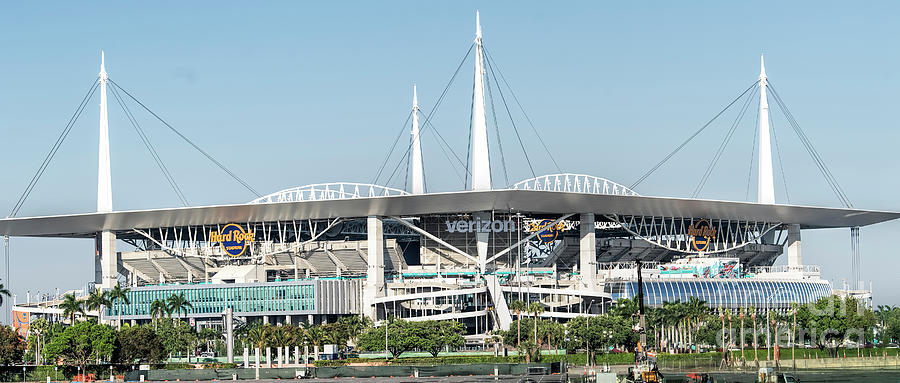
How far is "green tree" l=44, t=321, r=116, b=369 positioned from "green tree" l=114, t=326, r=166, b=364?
3.44m

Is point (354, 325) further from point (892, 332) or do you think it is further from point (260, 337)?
point (892, 332)

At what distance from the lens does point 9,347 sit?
469 ft

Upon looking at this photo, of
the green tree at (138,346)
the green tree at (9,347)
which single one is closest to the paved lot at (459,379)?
the green tree at (138,346)

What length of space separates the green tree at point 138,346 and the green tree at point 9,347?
11.7 metres

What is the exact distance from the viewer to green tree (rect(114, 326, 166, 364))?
144 metres

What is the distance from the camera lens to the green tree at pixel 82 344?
446 feet

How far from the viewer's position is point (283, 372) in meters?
134

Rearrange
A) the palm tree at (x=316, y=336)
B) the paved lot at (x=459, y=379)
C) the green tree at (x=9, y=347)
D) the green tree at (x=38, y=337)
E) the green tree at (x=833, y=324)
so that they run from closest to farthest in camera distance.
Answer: the paved lot at (x=459, y=379), the green tree at (x=9, y=347), the green tree at (x=833, y=324), the palm tree at (x=316, y=336), the green tree at (x=38, y=337)

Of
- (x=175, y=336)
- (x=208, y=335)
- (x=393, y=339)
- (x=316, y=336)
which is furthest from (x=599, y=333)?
(x=208, y=335)

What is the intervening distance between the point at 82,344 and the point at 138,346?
33.0ft

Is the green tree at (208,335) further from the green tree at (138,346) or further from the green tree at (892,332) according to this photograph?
the green tree at (892,332)

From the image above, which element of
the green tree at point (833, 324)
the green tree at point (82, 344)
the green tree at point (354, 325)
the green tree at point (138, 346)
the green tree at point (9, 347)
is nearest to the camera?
the green tree at point (82, 344)

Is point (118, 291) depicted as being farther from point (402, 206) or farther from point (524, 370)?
point (524, 370)

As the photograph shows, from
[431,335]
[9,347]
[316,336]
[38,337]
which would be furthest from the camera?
[38,337]
